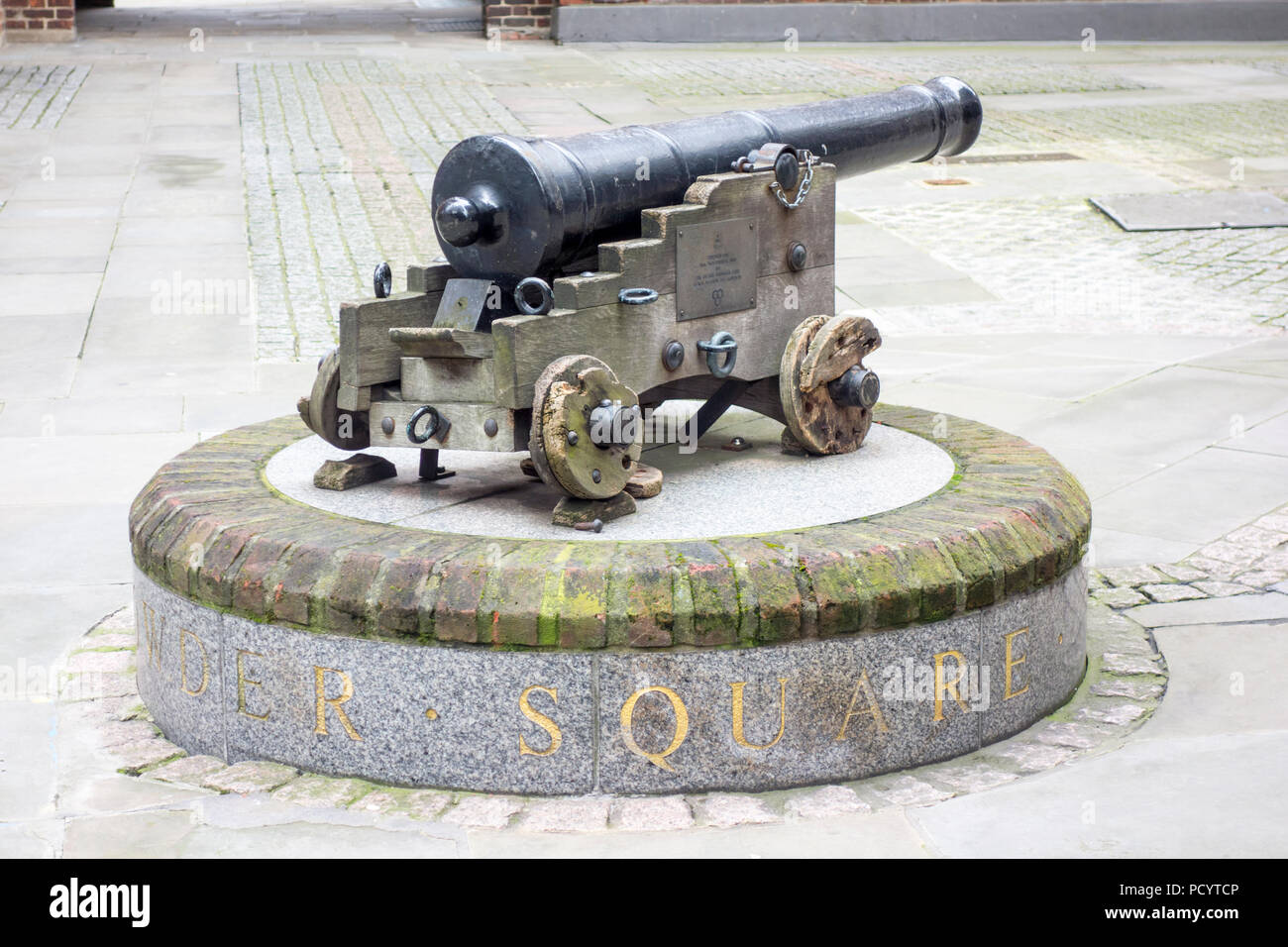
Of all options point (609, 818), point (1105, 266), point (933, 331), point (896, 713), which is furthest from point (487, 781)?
point (1105, 266)

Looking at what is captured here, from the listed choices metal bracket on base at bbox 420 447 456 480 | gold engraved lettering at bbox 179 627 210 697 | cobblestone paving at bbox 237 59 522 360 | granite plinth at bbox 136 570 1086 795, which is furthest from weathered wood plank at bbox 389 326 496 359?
cobblestone paving at bbox 237 59 522 360

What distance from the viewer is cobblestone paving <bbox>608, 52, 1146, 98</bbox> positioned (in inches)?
636

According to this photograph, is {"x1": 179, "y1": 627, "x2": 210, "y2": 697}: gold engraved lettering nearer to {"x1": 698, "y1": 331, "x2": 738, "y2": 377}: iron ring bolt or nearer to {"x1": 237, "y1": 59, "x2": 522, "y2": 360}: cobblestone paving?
{"x1": 698, "y1": 331, "x2": 738, "y2": 377}: iron ring bolt

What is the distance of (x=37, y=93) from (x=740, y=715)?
1429 centimetres

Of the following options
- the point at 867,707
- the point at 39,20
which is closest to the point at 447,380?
the point at 867,707

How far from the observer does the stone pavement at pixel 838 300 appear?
3.98 metres

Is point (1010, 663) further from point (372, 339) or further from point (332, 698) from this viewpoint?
point (372, 339)

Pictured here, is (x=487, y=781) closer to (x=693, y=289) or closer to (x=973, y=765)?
(x=973, y=765)

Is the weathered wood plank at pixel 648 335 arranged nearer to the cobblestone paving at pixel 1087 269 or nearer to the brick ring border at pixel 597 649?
the brick ring border at pixel 597 649

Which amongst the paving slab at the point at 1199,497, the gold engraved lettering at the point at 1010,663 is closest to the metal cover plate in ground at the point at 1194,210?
the paving slab at the point at 1199,497

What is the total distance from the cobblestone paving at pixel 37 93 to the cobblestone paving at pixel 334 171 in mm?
1659

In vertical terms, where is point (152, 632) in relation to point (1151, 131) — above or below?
below

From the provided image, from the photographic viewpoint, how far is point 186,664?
4.41m

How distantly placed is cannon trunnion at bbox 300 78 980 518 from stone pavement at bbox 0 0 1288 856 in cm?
100
